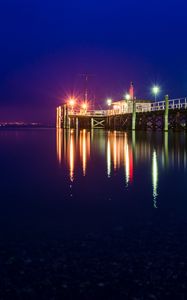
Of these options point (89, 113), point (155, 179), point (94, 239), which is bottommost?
point (94, 239)

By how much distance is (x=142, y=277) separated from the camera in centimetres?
440

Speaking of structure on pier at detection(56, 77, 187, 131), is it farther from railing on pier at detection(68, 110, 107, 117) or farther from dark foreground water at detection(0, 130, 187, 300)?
dark foreground water at detection(0, 130, 187, 300)

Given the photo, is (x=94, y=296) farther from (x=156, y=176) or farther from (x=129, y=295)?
(x=156, y=176)

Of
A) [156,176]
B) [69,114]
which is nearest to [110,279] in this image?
[156,176]

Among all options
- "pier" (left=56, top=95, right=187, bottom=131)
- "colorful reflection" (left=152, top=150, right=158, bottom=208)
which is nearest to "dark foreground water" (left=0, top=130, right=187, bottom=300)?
"colorful reflection" (left=152, top=150, right=158, bottom=208)

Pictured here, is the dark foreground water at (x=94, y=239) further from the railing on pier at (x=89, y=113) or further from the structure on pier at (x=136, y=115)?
the railing on pier at (x=89, y=113)

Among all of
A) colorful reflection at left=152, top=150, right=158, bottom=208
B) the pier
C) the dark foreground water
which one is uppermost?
the pier

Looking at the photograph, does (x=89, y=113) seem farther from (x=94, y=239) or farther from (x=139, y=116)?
(x=94, y=239)

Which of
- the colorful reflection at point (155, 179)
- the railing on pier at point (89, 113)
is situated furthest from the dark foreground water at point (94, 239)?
the railing on pier at point (89, 113)

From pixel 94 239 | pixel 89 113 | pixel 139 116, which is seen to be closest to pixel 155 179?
pixel 94 239

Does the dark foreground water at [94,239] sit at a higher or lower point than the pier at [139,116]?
lower

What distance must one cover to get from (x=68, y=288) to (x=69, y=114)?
2761 inches

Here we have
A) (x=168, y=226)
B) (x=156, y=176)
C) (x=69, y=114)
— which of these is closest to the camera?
(x=168, y=226)

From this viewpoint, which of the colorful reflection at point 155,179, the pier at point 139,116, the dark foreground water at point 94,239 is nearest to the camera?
the dark foreground water at point 94,239
